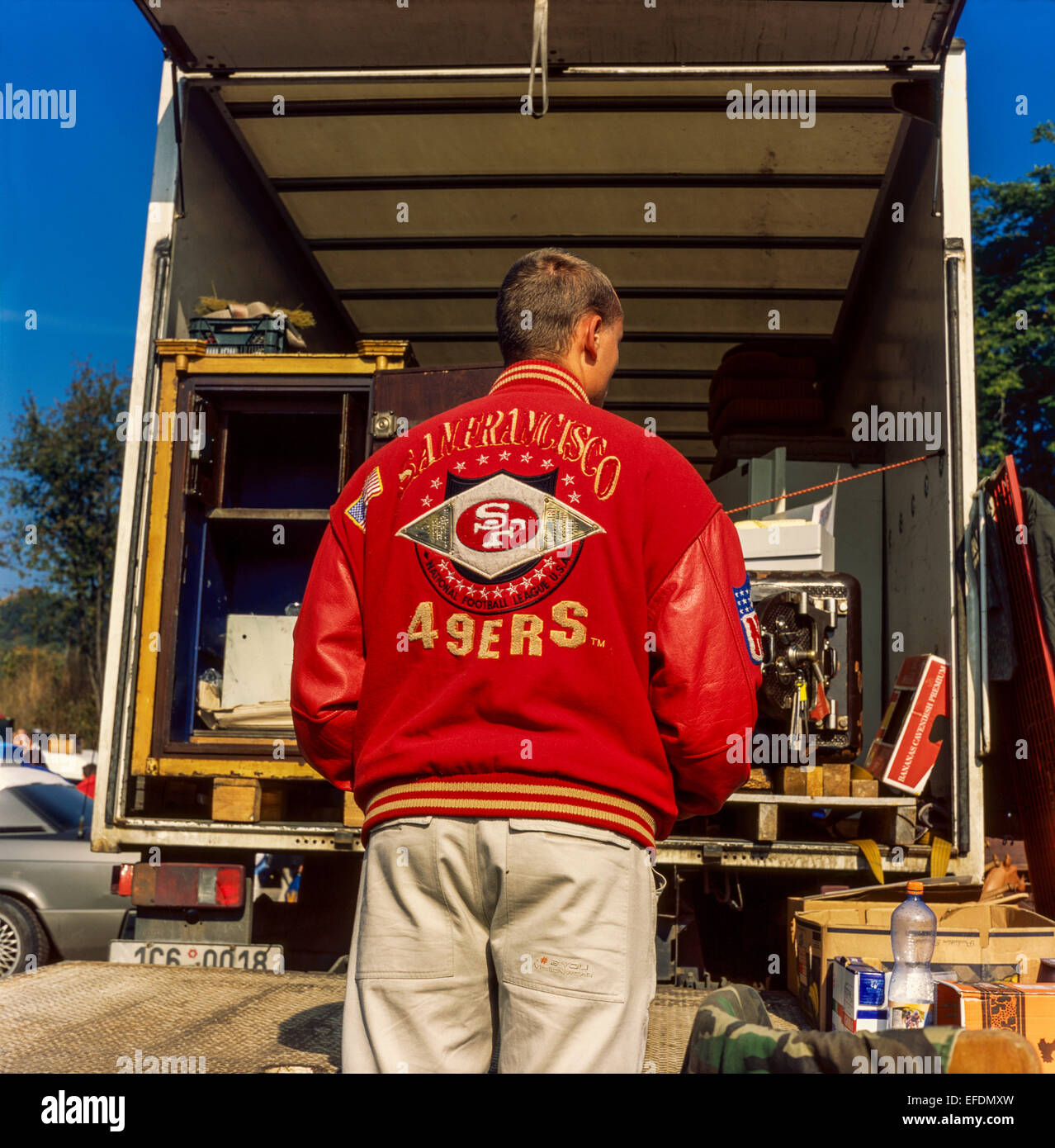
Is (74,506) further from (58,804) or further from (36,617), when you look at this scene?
(58,804)

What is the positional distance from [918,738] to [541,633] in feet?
8.00

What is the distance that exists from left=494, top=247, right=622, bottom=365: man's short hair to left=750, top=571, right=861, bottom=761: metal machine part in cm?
199

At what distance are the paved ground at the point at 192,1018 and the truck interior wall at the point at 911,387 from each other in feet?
4.57

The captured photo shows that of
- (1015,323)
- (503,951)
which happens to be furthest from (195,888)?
(1015,323)

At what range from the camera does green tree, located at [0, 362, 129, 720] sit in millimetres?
23898

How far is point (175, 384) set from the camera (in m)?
4.29

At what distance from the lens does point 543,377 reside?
2.05 m

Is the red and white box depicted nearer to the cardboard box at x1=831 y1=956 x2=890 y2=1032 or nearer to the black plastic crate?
the cardboard box at x1=831 y1=956 x2=890 y2=1032

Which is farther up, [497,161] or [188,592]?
[497,161]

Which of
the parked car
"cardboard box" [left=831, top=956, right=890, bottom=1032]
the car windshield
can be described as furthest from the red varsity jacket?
the car windshield
